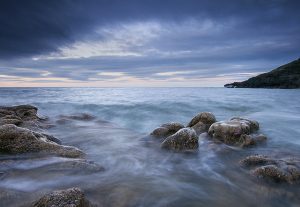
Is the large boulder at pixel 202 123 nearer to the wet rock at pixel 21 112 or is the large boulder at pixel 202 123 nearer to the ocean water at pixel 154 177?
the ocean water at pixel 154 177

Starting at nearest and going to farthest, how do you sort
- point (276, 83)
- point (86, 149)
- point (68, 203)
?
point (68, 203) → point (86, 149) → point (276, 83)

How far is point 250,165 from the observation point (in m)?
5.70

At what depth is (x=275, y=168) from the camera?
196 inches

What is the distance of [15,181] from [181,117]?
37.1 ft

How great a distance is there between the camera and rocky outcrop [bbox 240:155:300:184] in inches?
190

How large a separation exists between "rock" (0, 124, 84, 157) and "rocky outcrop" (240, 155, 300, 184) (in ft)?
12.4

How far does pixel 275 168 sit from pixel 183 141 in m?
2.47

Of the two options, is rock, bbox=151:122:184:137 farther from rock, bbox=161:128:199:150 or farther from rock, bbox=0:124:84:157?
rock, bbox=0:124:84:157

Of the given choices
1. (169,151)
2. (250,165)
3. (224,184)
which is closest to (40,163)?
(169,151)

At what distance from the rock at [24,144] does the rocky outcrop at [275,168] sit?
378 centimetres

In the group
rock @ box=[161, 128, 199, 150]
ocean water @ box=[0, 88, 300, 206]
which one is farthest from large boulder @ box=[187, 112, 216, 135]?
rock @ box=[161, 128, 199, 150]

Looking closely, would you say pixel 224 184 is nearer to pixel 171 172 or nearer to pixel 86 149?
pixel 171 172

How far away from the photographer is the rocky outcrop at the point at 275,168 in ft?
15.9

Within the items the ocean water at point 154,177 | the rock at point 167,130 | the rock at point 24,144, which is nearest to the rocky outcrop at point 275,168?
the ocean water at point 154,177
